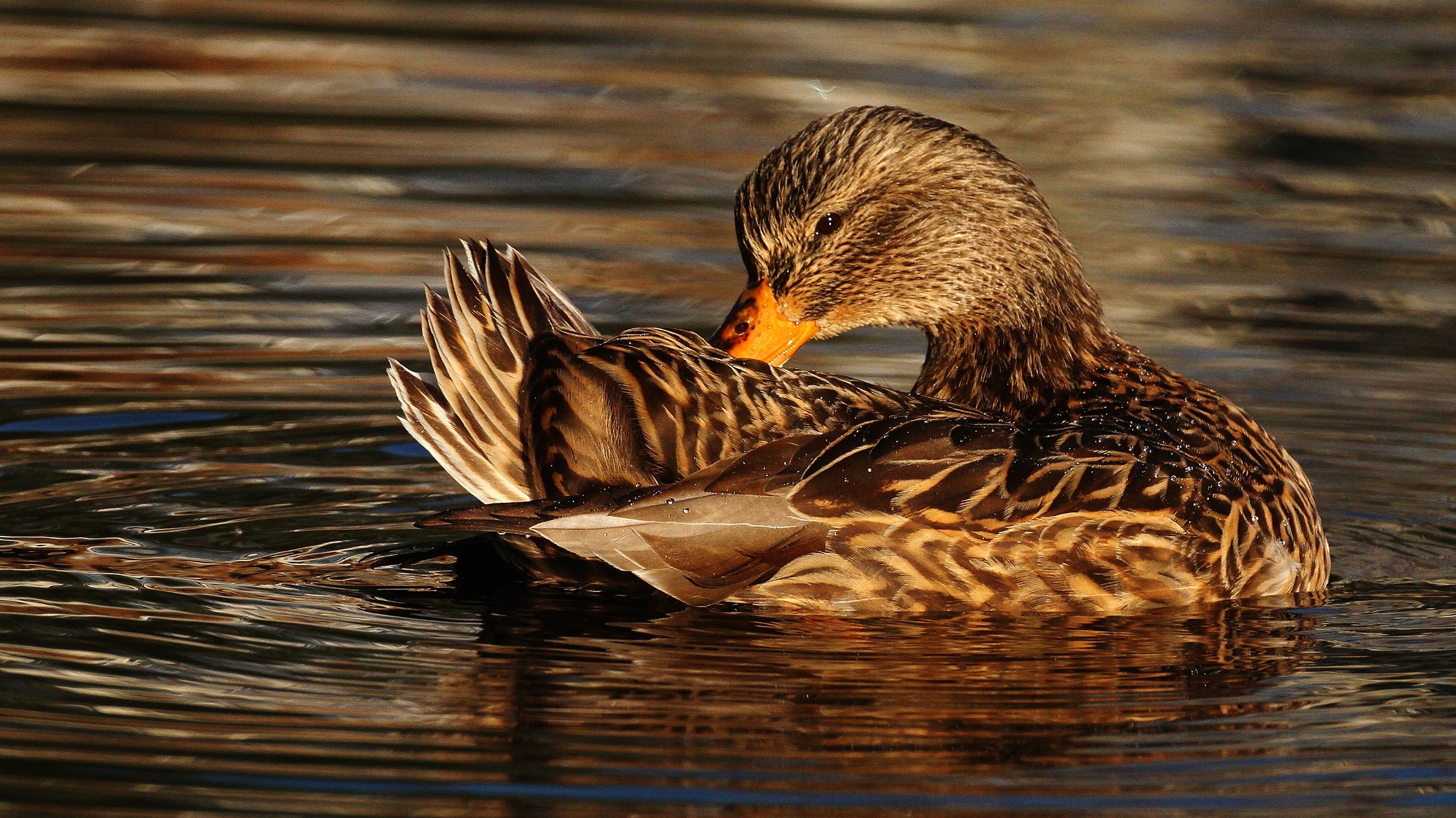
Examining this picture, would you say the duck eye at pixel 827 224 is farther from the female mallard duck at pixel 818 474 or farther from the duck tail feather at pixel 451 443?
the duck tail feather at pixel 451 443

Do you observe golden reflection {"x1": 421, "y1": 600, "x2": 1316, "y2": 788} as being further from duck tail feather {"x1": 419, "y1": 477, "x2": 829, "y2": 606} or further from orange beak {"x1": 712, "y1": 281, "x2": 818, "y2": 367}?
orange beak {"x1": 712, "y1": 281, "x2": 818, "y2": 367}

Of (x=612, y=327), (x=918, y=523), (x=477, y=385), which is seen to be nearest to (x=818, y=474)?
(x=918, y=523)

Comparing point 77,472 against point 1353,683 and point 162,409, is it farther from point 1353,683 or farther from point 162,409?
point 1353,683

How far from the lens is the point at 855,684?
225 inches

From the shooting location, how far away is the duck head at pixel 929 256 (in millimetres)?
7445

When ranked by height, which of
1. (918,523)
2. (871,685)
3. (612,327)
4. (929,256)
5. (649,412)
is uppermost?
(929,256)

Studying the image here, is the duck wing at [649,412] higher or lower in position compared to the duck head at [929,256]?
lower

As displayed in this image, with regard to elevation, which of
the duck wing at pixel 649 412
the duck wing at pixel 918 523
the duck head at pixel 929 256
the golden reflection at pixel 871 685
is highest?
the duck head at pixel 929 256

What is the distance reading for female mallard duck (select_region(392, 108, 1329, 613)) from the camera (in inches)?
237

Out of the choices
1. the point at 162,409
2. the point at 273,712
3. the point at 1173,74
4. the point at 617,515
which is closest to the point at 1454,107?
the point at 1173,74

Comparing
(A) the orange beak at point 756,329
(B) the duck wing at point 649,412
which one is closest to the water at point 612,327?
(B) the duck wing at point 649,412

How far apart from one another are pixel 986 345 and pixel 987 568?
1.47m

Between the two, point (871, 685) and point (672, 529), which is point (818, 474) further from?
point (871, 685)

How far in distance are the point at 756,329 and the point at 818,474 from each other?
5.25ft
